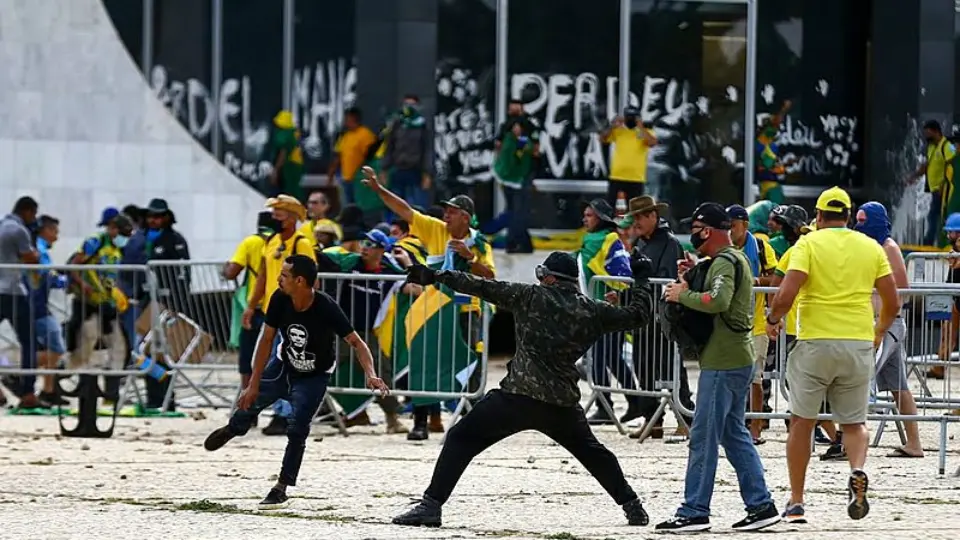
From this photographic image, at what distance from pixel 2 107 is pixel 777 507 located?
13.7m

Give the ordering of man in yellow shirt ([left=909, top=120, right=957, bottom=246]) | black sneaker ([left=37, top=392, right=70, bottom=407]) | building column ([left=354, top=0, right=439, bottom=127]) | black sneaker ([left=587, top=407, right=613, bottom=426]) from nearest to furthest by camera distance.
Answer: black sneaker ([left=587, top=407, right=613, bottom=426]) < black sneaker ([left=37, top=392, right=70, bottom=407]) < building column ([left=354, top=0, right=439, bottom=127]) < man in yellow shirt ([left=909, top=120, right=957, bottom=246])

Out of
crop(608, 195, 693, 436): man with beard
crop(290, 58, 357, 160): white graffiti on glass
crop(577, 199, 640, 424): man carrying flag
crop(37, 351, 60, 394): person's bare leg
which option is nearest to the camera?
crop(608, 195, 693, 436): man with beard

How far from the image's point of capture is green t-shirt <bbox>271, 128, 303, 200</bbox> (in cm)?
2352

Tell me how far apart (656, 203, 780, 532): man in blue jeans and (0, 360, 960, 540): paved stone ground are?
0.62 feet

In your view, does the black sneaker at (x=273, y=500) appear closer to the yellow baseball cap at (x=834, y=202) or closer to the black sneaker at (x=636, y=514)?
the black sneaker at (x=636, y=514)

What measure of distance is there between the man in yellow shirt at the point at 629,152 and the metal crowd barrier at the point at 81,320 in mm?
6754

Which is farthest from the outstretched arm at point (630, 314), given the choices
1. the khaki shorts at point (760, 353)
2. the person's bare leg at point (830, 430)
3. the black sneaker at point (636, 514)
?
the person's bare leg at point (830, 430)

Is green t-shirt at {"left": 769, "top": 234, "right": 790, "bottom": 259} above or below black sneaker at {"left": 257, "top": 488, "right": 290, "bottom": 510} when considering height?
above

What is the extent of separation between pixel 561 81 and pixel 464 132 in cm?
128

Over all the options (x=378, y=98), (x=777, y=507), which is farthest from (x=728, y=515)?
(x=378, y=98)

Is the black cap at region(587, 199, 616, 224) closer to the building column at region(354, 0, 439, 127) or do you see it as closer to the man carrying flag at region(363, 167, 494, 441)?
the man carrying flag at region(363, 167, 494, 441)

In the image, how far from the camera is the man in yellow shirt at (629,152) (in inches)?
914

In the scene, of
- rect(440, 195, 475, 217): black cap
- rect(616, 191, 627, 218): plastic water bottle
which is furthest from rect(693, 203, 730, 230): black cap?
rect(616, 191, 627, 218): plastic water bottle

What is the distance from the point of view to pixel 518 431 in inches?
425
